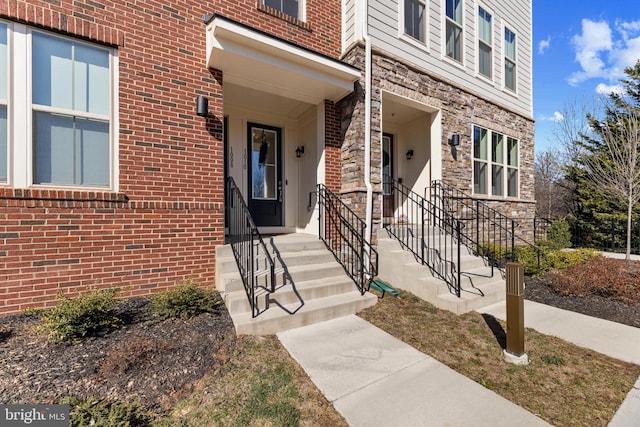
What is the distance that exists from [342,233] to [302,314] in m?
2.03

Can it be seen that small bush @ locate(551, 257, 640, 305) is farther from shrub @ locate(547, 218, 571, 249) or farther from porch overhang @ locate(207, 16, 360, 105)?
porch overhang @ locate(207, 16, 360, 105)

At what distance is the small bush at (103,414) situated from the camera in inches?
69.1

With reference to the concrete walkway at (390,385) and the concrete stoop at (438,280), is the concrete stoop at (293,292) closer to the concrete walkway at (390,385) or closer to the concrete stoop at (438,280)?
the concrete walkway at (390,385)

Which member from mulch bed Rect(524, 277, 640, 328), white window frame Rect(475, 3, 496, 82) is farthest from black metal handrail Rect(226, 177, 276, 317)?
white window frame Rect(475, 3, 496, 82)

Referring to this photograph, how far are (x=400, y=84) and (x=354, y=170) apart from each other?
2.05 m

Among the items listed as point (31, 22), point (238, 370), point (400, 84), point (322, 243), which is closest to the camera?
point (238, 370)

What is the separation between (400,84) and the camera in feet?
18.8

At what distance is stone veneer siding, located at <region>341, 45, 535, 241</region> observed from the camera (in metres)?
5.24

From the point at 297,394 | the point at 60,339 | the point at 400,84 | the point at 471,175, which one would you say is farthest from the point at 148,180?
the point at 471,175

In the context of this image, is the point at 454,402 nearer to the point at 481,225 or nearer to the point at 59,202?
the point at 59,202

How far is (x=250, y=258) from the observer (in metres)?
3.68

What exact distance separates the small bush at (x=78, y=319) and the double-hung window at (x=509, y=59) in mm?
10303

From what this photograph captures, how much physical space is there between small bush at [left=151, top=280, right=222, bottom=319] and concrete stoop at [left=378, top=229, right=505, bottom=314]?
114 inches

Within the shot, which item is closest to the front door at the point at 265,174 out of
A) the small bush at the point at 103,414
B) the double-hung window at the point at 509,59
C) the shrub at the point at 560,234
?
the small bush at the point at 103,414
